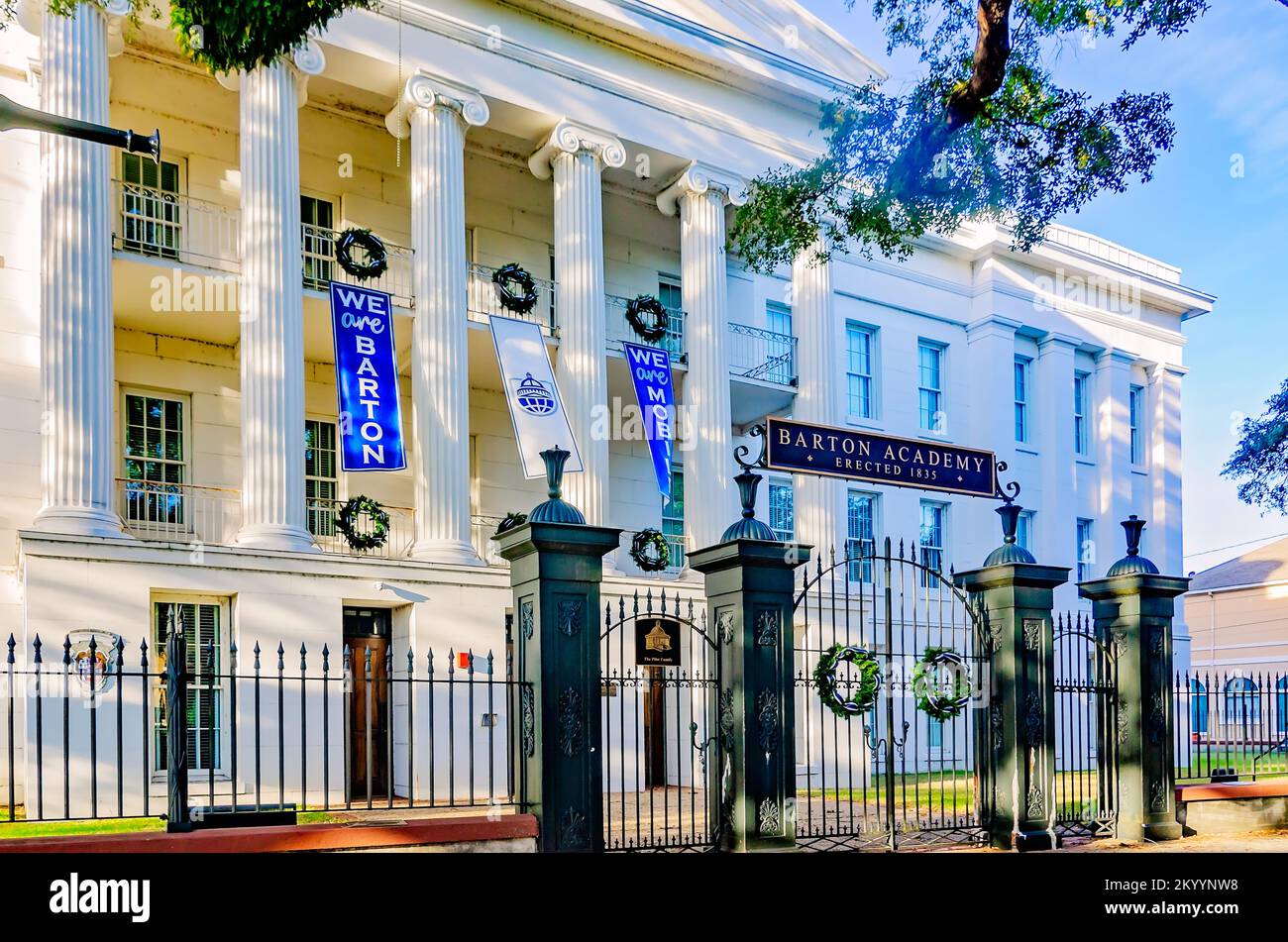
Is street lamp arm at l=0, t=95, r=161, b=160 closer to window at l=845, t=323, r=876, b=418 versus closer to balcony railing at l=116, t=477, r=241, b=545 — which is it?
balcony railing at l=116, t=477, r=241, b=545

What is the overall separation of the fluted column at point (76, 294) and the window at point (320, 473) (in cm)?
418

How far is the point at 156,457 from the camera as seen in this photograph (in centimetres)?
1928

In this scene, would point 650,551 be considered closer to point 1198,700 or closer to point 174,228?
point 174,228

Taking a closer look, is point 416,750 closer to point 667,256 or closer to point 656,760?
point 656,760

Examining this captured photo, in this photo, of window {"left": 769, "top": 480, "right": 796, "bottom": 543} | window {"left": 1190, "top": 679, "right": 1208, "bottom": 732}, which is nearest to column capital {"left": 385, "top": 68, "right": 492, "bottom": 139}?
window {"left": 769, "top": 480, "right": 796, "bottom": 543}

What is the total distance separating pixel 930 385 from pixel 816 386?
25.2 feet

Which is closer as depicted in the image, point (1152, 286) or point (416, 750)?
point (416, 750)

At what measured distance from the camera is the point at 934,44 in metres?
14.2

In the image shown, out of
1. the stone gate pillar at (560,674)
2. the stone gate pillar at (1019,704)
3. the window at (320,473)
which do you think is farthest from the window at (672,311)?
the stone gate pillar at (560,674)

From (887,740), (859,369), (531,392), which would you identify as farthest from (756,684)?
(859,369)

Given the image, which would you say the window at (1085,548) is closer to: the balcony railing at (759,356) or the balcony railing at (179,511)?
the balcony railing at (759,356)
